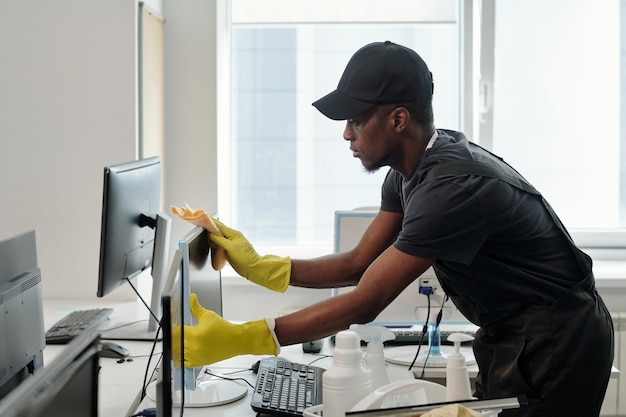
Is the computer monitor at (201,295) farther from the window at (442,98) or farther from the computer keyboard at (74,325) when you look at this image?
the window at (442,98)

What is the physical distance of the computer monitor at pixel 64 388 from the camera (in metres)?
0.73

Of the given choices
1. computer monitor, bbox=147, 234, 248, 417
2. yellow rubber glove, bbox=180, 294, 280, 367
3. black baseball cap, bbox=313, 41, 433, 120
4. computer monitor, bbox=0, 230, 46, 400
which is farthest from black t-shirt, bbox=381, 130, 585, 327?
computer monitor, bbox=0, 230, 46, 400

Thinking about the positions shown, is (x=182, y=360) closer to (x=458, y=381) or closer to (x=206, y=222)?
(x=458, y=381)

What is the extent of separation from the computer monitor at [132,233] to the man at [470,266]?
0.67m

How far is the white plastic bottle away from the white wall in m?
2.12

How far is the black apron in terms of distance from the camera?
1.75 m

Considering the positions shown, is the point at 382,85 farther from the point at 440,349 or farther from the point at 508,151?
the point at 508,151

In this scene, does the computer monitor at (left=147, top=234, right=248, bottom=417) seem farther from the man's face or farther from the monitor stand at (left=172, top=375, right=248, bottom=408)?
the man's face

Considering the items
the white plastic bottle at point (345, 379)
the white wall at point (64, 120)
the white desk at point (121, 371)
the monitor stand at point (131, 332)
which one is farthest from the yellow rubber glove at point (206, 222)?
the white wall at point (64, 120)

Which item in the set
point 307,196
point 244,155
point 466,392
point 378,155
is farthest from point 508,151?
point 466,392

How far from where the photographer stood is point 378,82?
179 cm

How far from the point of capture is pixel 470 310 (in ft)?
6.07

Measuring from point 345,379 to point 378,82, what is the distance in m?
0.73

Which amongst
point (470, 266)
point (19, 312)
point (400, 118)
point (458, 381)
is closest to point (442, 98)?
point (400, 118)
